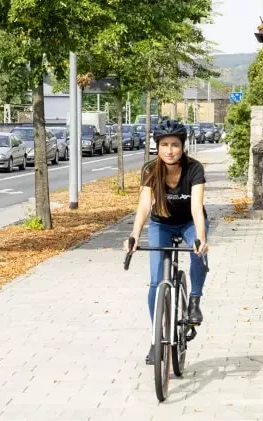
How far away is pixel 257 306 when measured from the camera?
1104cm

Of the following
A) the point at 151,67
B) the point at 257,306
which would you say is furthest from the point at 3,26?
the point at 151,67

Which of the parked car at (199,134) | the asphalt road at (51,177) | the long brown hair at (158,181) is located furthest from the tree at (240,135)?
the parked car at (199,134)

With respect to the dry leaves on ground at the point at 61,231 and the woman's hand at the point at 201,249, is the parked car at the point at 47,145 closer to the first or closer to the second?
the dry leaves on ground at the point at 61,231

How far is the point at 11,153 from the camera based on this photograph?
44438mm

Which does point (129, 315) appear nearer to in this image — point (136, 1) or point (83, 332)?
point (83, 332)

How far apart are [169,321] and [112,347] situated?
5.41 feet

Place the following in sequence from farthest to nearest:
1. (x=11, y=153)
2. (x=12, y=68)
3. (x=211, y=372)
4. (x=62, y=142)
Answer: (x=62, y=142) < (x=11, y=153) < (x=12, y=68) < (x=211, y=372)

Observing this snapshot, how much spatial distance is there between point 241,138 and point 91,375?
919 inches

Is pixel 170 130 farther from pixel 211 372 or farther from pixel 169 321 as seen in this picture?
pixel 211 372

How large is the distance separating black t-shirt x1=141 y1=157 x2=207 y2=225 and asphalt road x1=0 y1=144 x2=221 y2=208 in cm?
2013

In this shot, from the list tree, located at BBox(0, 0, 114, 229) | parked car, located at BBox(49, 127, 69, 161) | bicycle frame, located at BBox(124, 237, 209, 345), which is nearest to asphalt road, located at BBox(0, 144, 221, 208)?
parked car, located at BBox(49, 127, 69, 161)

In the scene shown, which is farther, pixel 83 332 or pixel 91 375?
pixel 83 332

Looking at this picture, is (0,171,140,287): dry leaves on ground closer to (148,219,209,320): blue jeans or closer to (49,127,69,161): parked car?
(148,219,209,320): blue jeans

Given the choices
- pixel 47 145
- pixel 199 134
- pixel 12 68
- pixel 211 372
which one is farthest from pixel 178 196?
pixel 199 134
